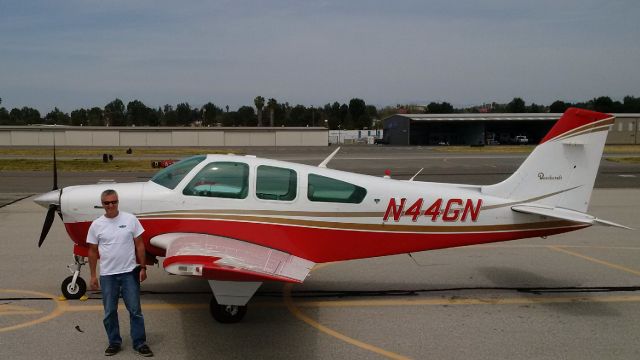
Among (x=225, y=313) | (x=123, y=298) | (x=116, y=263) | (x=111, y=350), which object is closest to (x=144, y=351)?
(x=111, y=350)

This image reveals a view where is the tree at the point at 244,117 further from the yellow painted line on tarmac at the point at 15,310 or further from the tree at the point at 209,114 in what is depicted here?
the yellow painted line on tarmac at the point at 15,310

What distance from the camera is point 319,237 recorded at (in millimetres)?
6684

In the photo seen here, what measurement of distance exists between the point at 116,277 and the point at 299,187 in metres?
2.58

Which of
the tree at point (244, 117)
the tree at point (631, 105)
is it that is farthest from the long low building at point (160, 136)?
the tree at point (631, 105)

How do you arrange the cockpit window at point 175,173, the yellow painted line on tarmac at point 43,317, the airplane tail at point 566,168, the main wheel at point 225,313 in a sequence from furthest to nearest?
the airplane tail at point 566,168
the cockpit window at point 175,173
the main wheel at point 225,313
the yellow painted line on tarmac at point 43,317

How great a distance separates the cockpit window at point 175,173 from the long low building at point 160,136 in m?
70.5

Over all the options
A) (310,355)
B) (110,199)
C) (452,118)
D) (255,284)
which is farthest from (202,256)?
(452,118)

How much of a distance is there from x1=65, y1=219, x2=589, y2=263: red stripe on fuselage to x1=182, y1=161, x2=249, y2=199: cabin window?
375 mm

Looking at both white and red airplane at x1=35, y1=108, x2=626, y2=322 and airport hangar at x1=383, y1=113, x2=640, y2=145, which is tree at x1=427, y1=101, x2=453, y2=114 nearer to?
airport hangar at x1=383, y1=113, x2=640, y2=145

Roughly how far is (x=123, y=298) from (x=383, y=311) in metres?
3.31

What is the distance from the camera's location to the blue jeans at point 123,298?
5035 millimetres

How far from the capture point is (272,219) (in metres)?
6.50

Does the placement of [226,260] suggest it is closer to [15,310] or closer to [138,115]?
[15,310]

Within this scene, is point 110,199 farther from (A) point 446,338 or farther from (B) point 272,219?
(A) point 446,338
